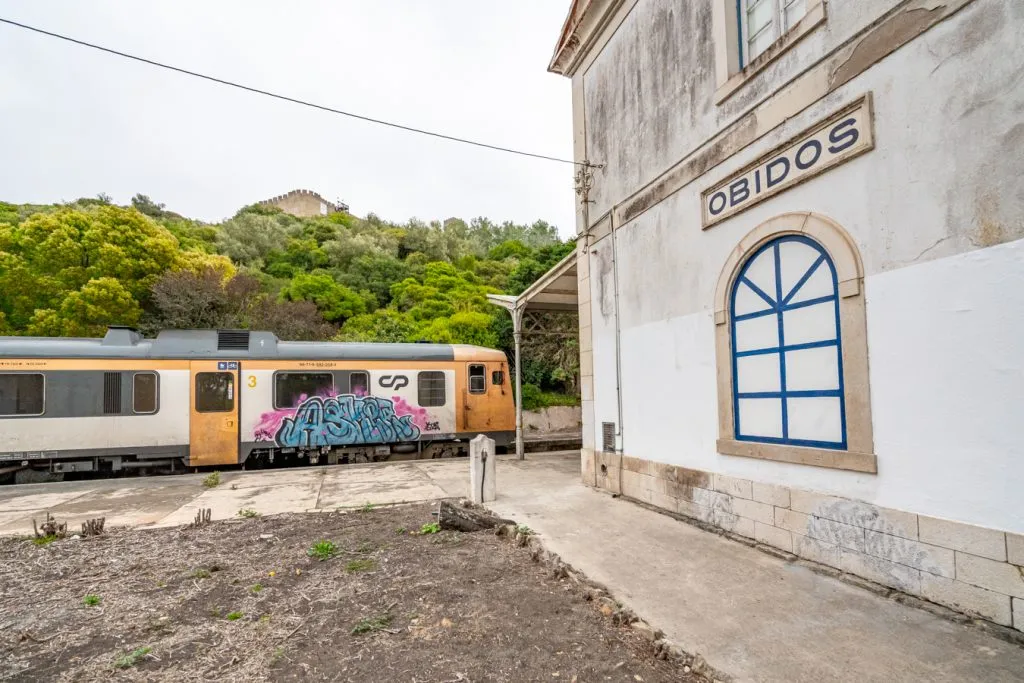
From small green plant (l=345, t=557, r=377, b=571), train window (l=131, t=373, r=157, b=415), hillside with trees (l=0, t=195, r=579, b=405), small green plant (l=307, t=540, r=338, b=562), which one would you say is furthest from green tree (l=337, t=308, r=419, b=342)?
small green plant (l=345, t=557, r=377, b=571)

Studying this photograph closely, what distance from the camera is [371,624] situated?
3588 millimetres

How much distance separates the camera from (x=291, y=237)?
4022cm

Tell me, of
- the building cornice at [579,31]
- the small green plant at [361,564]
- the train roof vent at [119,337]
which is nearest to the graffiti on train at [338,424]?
the train roof vent at [119,337]

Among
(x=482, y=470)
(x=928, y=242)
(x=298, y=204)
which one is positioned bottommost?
(x=482, y=470)

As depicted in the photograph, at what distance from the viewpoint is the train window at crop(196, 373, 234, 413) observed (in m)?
11.2

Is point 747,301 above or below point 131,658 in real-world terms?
above

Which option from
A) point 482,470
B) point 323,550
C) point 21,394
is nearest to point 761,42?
point 482,470

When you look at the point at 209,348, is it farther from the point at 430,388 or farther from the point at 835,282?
the point at 835,282

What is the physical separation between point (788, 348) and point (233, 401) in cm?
1105

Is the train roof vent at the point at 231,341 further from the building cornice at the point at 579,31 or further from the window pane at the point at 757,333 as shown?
the window pane at the point at 757,333

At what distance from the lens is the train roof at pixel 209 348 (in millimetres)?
10406

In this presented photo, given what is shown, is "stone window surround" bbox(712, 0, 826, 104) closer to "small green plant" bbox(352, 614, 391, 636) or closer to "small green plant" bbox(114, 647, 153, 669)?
"small green plant" bbox(352, 614, 391, 636)

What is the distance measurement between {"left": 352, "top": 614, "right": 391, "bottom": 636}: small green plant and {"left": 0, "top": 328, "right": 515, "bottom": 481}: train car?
8973 millimetres

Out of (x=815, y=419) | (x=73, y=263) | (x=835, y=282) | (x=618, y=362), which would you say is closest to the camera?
(x=835, y=282)
